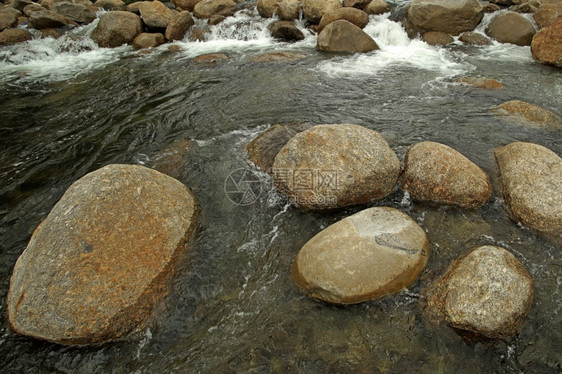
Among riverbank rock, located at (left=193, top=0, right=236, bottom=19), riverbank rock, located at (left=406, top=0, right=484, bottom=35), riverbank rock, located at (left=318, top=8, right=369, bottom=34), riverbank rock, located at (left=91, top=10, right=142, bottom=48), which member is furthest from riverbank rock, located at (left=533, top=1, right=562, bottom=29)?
riverbank rock, located at (left=91, top=10, right=142, bottom=48)

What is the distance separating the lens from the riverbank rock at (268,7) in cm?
1456

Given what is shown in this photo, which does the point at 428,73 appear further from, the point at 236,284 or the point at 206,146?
the point at 236,284

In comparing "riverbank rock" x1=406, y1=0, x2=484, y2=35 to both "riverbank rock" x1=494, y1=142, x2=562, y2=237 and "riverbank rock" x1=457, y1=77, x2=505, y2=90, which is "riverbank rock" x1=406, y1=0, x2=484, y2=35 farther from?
"riverbank rock" x1=494, y1=142, x2=562, y2=237

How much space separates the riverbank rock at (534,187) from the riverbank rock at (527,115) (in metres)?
1.84

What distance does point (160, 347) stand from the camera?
11.5 ft

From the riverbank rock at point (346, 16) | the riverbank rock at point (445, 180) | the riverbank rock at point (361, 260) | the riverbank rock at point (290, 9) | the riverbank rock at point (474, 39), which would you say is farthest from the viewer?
the riverbank rock at point (290, 9)

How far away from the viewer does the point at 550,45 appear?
9273mm

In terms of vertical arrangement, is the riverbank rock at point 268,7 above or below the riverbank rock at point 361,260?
above

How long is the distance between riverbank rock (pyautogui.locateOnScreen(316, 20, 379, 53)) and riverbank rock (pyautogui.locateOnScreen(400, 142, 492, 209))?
7.03m

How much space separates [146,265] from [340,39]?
9.76 meters

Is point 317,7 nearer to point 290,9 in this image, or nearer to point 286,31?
point 290,9

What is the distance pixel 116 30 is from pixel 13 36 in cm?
447

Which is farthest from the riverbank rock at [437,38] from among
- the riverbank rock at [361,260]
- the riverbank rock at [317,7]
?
the riverbank rock at [361,260]

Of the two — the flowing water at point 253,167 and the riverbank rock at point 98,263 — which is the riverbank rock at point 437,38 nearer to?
the flowing water at point 253,167
